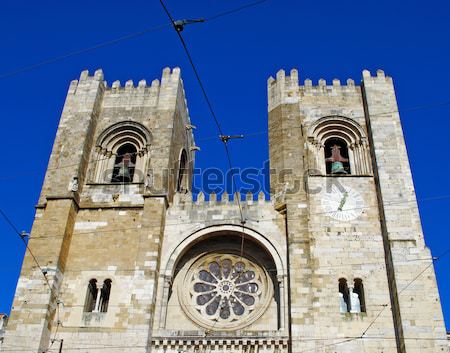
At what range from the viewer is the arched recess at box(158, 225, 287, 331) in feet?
55.8

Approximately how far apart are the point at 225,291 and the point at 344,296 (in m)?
3.69

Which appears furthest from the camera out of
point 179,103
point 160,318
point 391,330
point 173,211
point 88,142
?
point 179,103

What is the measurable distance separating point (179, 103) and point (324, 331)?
10904 millimetres

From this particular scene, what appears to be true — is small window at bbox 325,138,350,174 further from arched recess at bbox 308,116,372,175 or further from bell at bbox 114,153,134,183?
bell at bbox 114,153,134,183

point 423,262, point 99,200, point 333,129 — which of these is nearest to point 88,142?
point 99,200

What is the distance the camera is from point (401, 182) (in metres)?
18.2

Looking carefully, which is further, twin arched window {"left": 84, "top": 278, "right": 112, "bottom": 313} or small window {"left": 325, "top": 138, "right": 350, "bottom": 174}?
small window {"left": 325, "top": 138, "right": 350, "bottom": 174}

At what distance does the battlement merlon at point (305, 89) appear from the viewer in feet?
70.0

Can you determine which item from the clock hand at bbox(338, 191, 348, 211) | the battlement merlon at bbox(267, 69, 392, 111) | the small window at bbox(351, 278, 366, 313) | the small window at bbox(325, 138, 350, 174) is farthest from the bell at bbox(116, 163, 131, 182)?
the small window at bbox(351, 278, 366, 313)

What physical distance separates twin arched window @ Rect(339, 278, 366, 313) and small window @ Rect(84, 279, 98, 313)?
23.9 ft

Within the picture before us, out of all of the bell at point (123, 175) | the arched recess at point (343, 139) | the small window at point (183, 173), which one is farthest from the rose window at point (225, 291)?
the small window at point (183, 173)

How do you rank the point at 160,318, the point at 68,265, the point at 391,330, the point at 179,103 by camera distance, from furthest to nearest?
the point at 179,103 → the point at 68,265 → the point at 160,318 → the point at 391,330

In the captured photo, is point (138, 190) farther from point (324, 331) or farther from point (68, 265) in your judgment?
point (324, 331)

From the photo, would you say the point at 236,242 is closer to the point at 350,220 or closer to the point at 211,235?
the point at 211,235
